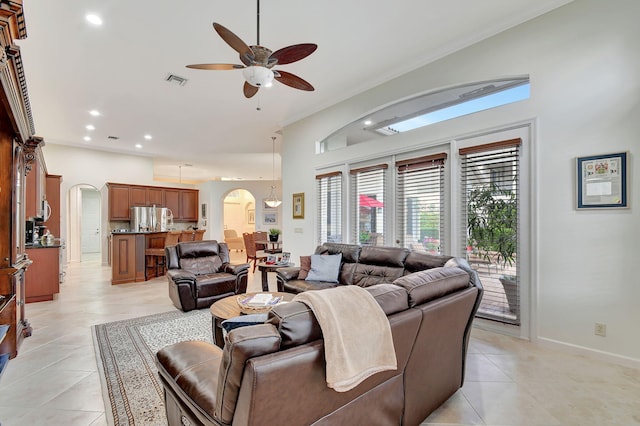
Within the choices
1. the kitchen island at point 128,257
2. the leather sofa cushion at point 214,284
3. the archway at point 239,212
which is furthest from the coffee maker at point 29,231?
the archway at point 239,212

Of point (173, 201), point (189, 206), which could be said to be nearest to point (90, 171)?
point (173, 201)

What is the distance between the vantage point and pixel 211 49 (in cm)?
361

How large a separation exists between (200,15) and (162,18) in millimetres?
391

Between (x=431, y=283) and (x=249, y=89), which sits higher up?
(x=249, y=89)

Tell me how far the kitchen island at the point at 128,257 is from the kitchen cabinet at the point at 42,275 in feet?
3.87

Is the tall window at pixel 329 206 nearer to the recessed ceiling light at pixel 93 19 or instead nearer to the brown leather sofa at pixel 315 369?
the brown leather sofa at pixel 315 369

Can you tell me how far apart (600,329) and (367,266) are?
226cm

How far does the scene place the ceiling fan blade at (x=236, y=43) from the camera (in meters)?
2.22

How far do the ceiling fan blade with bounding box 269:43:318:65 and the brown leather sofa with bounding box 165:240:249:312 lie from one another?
300 centimetres

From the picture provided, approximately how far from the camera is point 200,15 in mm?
3006

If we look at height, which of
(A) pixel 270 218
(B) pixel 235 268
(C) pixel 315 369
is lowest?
(B) pixel 235 268

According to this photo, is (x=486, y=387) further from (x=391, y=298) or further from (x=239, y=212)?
(x=239, y=212)

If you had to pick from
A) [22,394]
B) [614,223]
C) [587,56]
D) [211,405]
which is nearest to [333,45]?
[587,56]

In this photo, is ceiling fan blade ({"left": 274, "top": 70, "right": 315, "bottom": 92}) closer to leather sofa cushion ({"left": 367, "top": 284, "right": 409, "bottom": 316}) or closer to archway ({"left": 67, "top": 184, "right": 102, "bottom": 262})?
leather sofa cushion ({"left": 367, "top": 284, "right": 409, "bottom": 316})
